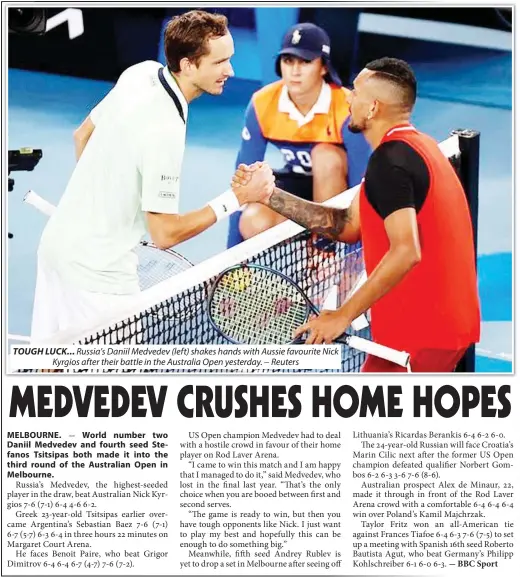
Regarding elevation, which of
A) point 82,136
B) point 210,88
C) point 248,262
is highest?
point 210,88

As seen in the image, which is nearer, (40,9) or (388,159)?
(388,159)

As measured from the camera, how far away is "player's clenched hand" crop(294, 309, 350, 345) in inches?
95.5

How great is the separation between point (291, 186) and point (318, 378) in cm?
59

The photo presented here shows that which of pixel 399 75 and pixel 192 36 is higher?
pixel 192 36

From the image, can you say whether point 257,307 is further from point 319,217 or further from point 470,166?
point 470,166

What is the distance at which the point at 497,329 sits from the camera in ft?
Result: 8.19

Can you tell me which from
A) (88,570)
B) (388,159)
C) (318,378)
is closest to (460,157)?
(388,159)

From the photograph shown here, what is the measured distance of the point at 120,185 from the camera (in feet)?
7.96

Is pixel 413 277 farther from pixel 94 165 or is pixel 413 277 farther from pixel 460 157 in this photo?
pixel 94 165

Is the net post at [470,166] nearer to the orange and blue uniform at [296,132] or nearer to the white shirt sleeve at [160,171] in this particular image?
the orange and blue uniform at [296,132]

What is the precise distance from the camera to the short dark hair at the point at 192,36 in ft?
7.95

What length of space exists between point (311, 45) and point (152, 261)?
2.63 ft

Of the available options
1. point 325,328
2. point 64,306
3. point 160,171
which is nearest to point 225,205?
point 160,171

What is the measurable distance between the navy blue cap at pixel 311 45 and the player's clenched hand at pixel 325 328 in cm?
70
